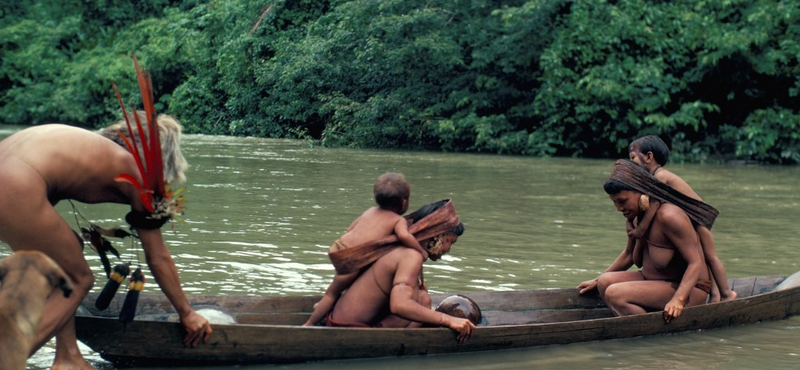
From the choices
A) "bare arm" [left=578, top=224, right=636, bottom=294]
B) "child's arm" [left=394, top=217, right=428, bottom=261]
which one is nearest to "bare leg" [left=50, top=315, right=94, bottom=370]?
"child's arm" [left=394, top=217, right=428, bottom=261]

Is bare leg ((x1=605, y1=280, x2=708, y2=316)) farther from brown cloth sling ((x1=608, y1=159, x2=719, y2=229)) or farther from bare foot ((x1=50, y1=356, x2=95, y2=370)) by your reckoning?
bare foot ((x1=50, y1=356, x2=95, y2=370))

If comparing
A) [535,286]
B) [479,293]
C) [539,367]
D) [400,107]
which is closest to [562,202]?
[535,286]

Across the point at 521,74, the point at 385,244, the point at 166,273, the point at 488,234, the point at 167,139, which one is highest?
the point at 521,74

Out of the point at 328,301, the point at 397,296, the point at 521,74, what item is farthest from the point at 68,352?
the point at 521,74

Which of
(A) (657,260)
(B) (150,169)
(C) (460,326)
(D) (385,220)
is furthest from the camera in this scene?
(A) (657,260)

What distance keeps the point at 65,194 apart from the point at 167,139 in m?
0.54

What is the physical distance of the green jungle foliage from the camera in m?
23.3

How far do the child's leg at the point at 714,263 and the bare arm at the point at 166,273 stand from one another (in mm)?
3339

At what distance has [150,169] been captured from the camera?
5051mm

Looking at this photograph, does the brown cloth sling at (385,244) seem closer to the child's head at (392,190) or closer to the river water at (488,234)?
the child's head at (392,190)

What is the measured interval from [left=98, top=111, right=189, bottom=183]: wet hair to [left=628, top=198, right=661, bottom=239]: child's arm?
3005 mm

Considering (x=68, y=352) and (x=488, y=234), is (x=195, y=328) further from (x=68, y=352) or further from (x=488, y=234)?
(x=488, y=234)

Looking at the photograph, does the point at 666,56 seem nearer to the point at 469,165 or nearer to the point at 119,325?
the point at 469,165

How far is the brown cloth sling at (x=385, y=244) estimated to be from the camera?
5902 mm
